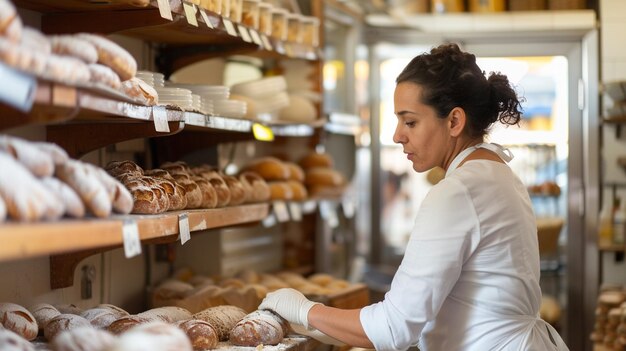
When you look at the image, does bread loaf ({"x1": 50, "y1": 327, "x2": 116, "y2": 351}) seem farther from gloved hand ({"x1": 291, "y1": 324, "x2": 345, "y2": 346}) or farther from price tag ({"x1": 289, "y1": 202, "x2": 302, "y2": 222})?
price tag ({"x1": 289, "y1": 202, "x2": 302, "y2": 222})

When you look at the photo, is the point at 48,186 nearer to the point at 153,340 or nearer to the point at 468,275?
the point at 153,340

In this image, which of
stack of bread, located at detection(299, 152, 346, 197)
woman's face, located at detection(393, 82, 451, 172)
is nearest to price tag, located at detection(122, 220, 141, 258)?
woman's face, located at detection(393, 82, 451, 172)

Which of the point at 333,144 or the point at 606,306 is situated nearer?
the point at 606,306

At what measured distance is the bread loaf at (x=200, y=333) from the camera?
254 centimetres

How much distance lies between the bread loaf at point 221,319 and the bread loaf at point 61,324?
0.41 m

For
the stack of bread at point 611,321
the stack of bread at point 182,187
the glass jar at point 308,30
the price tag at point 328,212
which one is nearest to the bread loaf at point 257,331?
the stack of bread at point 182,187

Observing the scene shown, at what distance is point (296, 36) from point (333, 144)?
5.57ft

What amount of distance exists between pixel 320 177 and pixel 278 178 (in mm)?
559

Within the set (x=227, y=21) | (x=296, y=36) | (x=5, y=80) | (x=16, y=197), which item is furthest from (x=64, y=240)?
(x=296, y=36)

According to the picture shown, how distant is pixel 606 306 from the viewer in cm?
493

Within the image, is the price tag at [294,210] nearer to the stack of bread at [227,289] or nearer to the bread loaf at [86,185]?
the stack of bread at [227,289]

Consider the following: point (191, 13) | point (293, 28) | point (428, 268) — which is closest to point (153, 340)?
point (428, 268)

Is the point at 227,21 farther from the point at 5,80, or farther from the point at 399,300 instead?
the point at 5,80

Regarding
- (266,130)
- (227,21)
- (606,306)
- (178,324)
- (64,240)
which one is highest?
(227,21)
